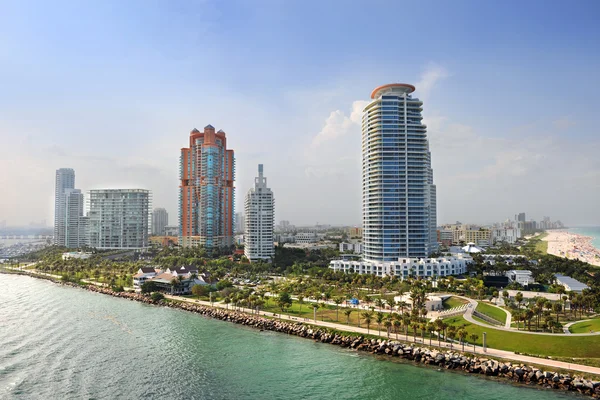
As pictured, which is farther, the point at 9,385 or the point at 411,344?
the point at 411,344

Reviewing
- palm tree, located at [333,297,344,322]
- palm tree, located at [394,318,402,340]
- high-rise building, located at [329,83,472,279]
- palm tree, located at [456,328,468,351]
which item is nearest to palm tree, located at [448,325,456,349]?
palm tree, located at [456,328,468,351]

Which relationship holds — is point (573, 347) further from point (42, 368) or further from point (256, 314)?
point (42, 368)

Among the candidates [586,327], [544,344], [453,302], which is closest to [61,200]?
[453,302]

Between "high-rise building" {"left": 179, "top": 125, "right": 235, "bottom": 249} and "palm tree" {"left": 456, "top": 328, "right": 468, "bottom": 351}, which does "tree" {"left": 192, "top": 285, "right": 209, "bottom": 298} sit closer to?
"palm tree" {"left": 456, "top": 328, "right": 468, "bottom": 351}

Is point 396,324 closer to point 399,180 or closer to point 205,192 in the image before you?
point 399,180

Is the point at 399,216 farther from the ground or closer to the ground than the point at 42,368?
farther from the ground

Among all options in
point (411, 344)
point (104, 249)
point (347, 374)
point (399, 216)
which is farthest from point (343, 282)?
point (104, 249)

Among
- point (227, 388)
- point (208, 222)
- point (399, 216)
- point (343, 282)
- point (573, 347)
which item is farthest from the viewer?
point (208, 222)
